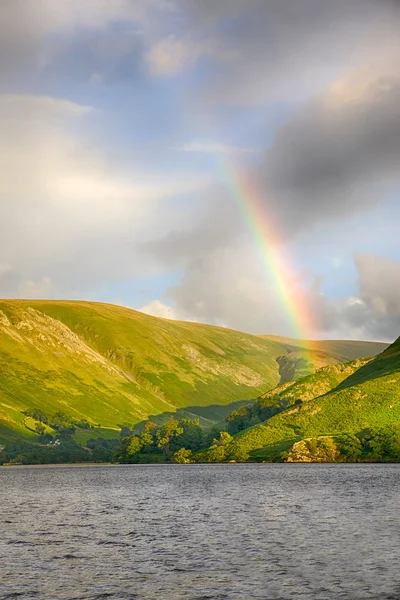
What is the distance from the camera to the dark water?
183 feet

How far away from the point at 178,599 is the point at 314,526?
49.2 meters

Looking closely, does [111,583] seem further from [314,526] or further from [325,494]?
[325,494]

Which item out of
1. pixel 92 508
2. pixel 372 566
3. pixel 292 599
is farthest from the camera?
pixel 92 508

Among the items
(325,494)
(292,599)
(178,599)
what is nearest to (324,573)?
(292,599)

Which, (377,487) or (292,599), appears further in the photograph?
(377,487)

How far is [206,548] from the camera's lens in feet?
261

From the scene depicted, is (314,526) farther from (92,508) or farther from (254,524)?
(92,508)

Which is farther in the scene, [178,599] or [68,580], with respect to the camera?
[68,580]

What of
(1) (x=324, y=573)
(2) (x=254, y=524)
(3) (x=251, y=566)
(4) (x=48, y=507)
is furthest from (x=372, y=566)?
(4) (x=48, y=507)

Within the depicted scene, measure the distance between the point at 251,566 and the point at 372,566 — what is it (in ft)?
36.6

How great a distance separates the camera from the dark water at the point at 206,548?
55875mm

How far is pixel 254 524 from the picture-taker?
103 metres

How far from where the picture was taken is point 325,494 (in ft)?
501

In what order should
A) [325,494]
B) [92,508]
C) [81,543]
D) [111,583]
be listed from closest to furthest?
[111,583] < [81,543] < [92,508] < [325,494]
